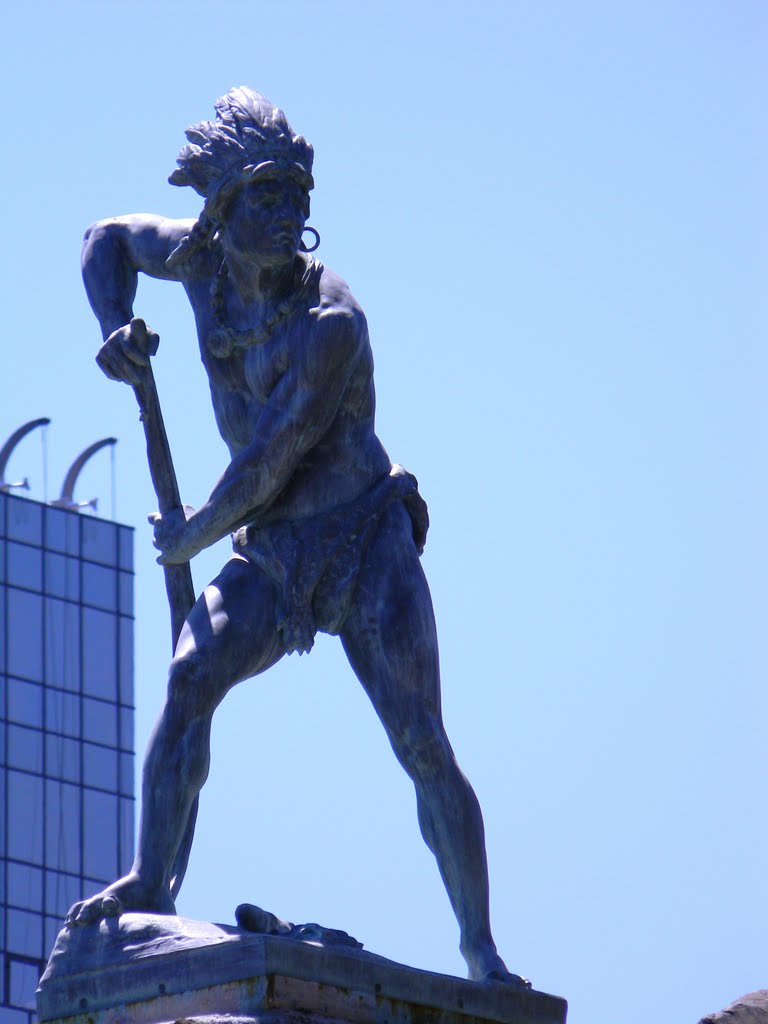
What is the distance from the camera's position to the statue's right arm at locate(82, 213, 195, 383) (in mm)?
11289

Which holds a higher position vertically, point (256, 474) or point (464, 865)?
point (256, 474)

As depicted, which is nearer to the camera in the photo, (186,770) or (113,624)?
(186,770)

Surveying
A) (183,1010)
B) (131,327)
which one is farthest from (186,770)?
(131,327)

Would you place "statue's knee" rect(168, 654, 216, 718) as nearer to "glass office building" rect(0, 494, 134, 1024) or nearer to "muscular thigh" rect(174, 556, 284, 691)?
"muscular thigh" rect(174, 556, 284, 691)

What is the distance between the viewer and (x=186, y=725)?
1038 cm

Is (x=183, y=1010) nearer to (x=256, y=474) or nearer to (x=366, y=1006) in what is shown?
(x=366, y=1006)

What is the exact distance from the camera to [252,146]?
35.3ft

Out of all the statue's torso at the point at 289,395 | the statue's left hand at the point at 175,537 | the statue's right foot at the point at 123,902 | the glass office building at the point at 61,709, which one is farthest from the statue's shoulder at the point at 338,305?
the glass office building at the point at 61,709

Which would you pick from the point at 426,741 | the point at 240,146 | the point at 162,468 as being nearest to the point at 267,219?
the point at 240,146

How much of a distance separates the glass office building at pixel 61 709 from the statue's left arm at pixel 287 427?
4421cm

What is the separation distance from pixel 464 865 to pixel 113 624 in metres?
49.3

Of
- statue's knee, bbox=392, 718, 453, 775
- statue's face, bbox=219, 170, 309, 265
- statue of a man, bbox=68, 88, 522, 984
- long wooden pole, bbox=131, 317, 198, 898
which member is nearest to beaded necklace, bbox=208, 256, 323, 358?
statue of a man, bbox=68, 88, 522, 984

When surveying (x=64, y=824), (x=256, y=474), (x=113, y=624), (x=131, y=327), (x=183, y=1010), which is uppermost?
(x=113, y=624)

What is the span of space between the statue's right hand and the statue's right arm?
0.19 feet
